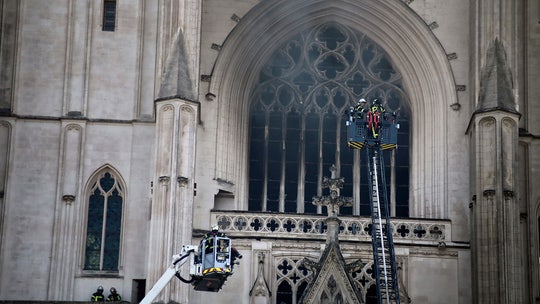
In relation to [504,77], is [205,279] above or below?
below

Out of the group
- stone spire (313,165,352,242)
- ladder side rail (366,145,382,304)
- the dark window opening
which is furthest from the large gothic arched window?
the dark window opening

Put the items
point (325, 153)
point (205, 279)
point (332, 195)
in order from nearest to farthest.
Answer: point (205, 279)
point (332, 195)
point (325, 153)

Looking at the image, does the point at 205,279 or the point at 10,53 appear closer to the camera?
the point at 205,279

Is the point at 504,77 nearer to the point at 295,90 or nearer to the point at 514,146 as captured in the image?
the point at 514,146

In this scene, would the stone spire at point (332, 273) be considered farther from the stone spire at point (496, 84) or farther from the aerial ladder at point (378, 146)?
the stone spire at point (496, 84)

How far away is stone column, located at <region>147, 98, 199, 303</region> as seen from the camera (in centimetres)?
3594

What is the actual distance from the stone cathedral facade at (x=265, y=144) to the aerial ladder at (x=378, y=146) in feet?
Answer: 1.54

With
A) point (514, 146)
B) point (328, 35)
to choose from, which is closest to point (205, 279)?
point (514, 146)

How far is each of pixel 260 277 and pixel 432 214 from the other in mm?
4534

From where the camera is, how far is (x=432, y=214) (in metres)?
38.9

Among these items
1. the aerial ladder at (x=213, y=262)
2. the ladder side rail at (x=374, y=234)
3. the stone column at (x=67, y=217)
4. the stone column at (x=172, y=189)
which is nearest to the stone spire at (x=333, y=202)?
the ladder side rail at (x=374, y=234)

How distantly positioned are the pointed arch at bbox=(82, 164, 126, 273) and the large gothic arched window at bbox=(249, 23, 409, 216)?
3.29 meters

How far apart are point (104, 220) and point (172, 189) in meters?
2.78

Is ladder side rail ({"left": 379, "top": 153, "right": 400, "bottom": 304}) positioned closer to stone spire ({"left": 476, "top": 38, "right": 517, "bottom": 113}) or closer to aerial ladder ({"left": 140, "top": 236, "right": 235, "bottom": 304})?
stone spire ({"left": 476, "top": 38, "right": 517, "bottom": 113})
